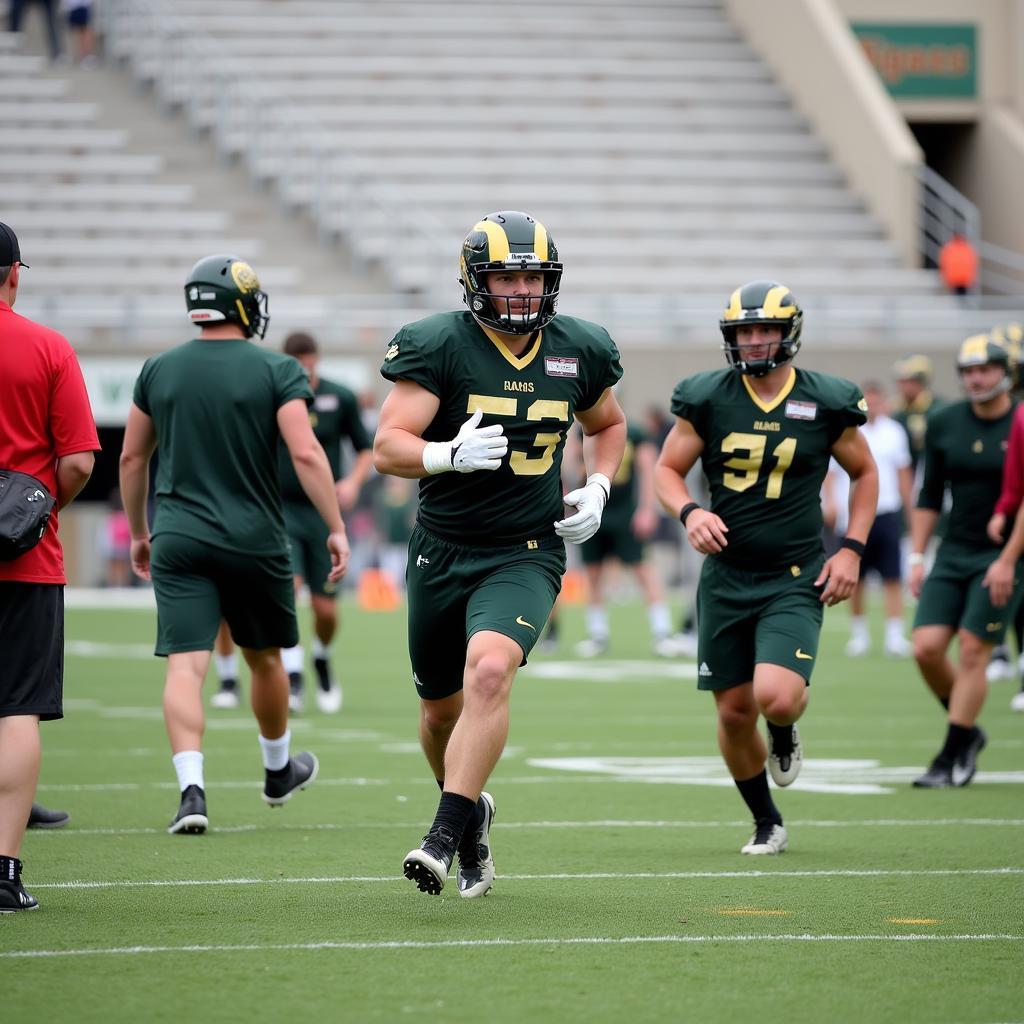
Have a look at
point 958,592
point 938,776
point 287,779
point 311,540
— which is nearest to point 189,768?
point 287,779

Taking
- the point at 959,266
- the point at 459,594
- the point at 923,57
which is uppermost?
the point at 923,57

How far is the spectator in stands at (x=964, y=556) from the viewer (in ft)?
29.7

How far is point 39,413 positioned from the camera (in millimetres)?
5891

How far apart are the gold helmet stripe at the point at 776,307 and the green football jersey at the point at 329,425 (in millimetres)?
4859

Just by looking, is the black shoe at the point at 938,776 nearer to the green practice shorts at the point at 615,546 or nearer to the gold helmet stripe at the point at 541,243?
the gold helmet stripe at the point at 541,243

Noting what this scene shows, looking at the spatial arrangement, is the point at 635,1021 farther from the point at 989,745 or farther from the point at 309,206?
the point at 309,206

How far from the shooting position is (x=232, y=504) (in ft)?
25.2

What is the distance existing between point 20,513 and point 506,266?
162 cm

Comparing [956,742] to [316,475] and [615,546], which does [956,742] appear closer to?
[316,475]

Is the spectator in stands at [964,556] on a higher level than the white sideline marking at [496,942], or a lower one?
higher

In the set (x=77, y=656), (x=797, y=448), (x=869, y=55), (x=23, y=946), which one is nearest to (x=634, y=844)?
(x=797, y=448)

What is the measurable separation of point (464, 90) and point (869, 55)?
689cm

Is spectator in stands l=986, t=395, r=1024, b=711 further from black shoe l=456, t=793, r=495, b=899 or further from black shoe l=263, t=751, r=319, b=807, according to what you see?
black shoe l=456, t=793, r=495, b=899

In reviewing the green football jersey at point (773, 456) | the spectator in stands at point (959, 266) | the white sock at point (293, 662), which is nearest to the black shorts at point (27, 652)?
the green football jersey at point (773, 456)
